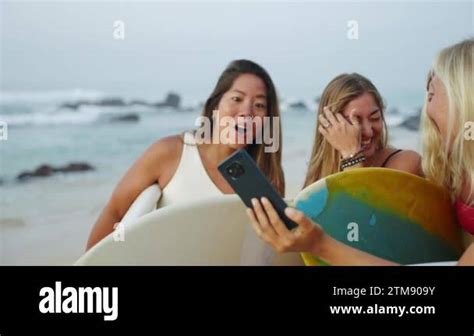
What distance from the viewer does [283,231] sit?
236 centimetres

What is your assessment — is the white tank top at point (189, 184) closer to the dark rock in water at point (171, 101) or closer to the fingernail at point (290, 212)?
the dark rock in water at point (171, 101)

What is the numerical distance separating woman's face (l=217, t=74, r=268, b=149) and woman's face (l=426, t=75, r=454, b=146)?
59 centimetres

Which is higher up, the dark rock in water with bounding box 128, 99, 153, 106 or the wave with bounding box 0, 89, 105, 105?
the wave with bounding box 0, 89, 105, 105

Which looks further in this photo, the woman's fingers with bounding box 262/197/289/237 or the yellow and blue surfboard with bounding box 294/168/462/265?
the yellow and blue surfboard with bounding box 294/168/462/265

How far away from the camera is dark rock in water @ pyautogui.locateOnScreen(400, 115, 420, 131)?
2.80m

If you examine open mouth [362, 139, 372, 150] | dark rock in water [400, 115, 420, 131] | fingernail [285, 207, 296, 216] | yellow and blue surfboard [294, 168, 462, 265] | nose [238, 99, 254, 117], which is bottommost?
yellow and blue surfboard [294, 168, 462, 265]

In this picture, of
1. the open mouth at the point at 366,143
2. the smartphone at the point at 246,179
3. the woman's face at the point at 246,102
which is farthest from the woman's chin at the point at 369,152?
the smartphone at the point at 246,179

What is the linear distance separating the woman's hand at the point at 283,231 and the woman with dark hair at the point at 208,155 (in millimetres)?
392

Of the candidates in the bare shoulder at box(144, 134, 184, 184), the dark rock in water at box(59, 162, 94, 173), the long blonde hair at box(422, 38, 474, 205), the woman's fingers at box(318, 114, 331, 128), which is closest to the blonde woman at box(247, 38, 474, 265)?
the long blonde hair at box(422, 38, 474, 205)

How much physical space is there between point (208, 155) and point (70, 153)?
50 cm

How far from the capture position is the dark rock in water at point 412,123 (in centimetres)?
280

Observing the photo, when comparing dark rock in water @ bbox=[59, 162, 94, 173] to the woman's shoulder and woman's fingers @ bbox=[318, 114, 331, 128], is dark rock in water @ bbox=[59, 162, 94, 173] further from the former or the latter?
woman's fingers @ bbox=[318, 114, 331, 128]

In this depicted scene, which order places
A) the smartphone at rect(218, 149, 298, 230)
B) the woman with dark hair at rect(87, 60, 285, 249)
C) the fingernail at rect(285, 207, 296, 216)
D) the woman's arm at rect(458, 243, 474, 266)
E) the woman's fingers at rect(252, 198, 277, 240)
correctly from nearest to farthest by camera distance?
the fingernail at rect(285, 207, 296, 216)
the woman's fingers at rect(252, 198, 277, 240)
the smartphone at rect(218, 149, 298, 230)
the woman's arm at rect(458, 243, 474, 266)
the woman with dark hair at rect(87, 60, 285, 249)
